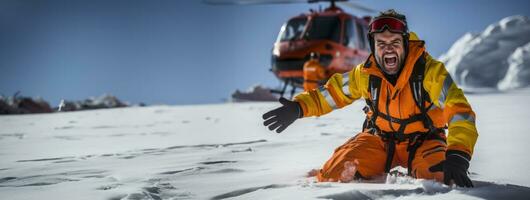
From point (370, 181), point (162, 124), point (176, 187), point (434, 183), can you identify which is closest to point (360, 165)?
point (370, 181)

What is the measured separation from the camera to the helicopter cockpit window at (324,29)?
454 inches

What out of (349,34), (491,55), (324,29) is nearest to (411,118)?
(324,29)

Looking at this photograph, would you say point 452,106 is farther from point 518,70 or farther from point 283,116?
point 518,70

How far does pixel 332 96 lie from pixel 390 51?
485mm

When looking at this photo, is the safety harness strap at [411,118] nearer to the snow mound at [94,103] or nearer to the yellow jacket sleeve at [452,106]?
the yellow jacket sleeve at [452,106]

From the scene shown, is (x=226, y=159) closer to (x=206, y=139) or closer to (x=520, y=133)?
(x=206, y=139)

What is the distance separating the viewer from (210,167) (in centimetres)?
291

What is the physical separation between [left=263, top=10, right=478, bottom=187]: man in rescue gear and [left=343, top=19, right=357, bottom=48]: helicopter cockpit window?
366 inches

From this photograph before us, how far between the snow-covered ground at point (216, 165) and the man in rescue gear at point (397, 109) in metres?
0.24

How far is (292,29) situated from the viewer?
12.1m

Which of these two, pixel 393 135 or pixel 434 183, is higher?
pixel 393 135

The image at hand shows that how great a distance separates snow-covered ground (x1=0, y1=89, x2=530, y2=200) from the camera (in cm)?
198

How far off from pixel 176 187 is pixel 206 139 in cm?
255

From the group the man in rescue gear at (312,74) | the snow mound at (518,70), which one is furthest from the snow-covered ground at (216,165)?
the snow mound at (518,70)
